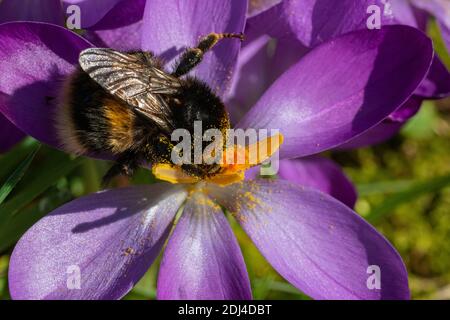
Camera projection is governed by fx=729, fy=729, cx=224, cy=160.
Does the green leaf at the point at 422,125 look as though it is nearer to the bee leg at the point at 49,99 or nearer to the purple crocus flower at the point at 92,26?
the purple crocus flower at the point at 92,26

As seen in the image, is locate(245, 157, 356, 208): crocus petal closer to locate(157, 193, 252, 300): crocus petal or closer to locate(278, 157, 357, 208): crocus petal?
locate(278, 157, 357, 208): crocus petal

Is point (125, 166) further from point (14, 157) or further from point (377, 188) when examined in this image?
point (377, 188)

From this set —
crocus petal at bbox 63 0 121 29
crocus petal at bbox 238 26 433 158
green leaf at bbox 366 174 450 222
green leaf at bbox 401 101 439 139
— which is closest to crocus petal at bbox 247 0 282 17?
crocus petal at bbox 238 26 433 158

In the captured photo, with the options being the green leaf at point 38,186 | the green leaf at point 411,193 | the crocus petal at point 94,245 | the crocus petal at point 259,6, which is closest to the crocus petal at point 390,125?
the green leaf at point 411,193

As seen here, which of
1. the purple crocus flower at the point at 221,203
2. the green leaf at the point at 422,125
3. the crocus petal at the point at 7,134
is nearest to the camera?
the purple crocus flower at the point at 221,203

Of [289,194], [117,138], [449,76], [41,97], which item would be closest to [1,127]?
[41,97]

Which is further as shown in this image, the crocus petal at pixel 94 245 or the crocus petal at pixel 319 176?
the crocus petal at pixel 319 176

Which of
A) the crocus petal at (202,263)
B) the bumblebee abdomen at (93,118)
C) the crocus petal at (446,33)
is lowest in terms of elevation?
the crocus petal at (202,263)
